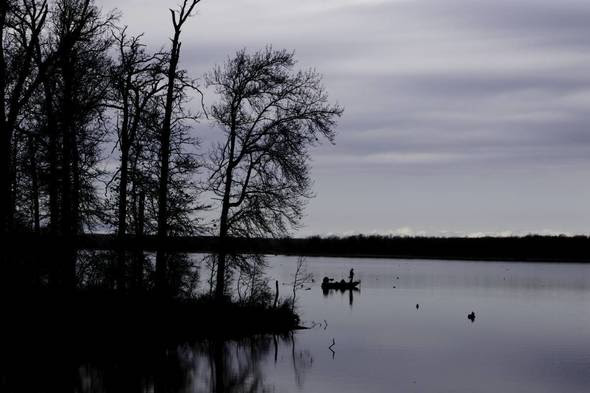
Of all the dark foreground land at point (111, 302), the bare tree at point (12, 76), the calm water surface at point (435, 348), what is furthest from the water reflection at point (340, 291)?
the bare tree at point (12, 76)

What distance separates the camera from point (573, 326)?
178 ft

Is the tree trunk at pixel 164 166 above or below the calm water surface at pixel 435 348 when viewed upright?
above

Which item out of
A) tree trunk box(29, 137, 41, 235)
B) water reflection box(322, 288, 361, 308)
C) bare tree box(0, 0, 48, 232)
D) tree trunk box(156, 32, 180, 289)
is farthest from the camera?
Result: water reflection box(322, 288, 361, 308)

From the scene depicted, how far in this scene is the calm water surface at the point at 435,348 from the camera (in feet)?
103

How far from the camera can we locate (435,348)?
137 ft

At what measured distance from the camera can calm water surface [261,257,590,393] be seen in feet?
103

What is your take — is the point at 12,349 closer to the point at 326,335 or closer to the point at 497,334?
the point at 326,335

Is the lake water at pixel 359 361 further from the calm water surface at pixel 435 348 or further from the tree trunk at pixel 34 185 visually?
the tree trunk at pixel 34 185

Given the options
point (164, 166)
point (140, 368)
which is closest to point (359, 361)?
point (140, 368)

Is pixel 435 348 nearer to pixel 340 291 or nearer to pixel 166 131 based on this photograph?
pixel 166 131

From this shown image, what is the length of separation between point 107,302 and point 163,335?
2.76 metres

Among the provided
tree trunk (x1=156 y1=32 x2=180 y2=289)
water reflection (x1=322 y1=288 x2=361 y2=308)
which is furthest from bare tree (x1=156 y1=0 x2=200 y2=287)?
water reflection (x1=322 y1=288 x2=361 y2=308)

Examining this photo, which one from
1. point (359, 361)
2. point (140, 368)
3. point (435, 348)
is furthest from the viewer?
point (435, 348)

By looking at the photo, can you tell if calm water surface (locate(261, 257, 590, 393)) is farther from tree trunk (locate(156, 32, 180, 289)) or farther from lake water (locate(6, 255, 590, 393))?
tree trunk (locate(156, 32, 180, 289))
